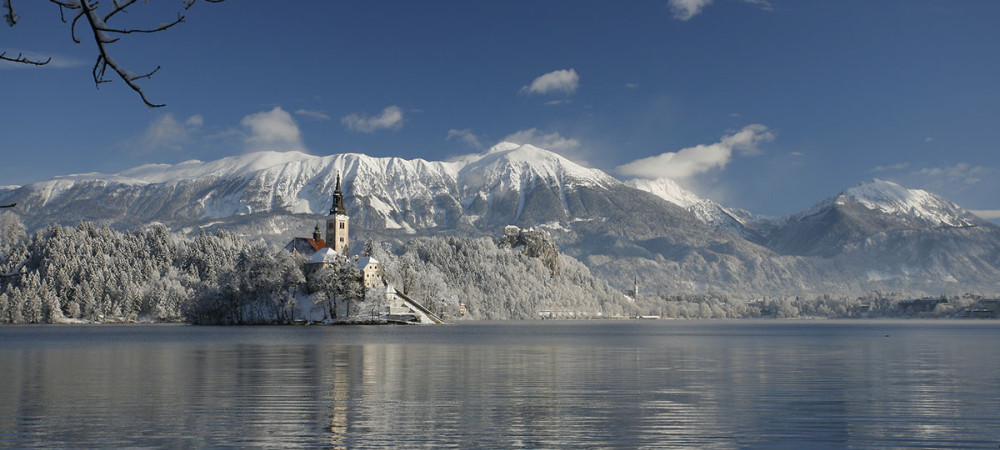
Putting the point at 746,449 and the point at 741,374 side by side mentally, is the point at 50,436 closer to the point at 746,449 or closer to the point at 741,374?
the point at 746,449

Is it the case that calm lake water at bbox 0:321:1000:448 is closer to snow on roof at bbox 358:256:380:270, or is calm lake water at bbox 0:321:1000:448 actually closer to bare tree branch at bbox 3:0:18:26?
bare tree branch at bbox 3:0:18:26

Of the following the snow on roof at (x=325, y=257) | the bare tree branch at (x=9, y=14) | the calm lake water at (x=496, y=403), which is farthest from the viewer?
the snow on roof at (x=325, y=257)

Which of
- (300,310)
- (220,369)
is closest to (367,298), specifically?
(300,310)

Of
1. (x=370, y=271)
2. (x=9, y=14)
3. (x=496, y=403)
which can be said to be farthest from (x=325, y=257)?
(x=9, y=14)

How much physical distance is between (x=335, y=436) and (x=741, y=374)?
28.9 metres

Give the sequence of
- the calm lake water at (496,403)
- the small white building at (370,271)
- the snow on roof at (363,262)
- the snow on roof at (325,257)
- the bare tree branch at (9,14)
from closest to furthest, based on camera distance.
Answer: the bare tree branch at (9,14), the calm lake water at (496,403), the small white building at (370,271), the snow on roof at (363,262), the snow on roof at (325,257)

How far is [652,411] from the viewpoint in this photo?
102 ft

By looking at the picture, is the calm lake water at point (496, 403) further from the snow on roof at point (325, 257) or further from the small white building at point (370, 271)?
the snow on roof at point (325, 257)

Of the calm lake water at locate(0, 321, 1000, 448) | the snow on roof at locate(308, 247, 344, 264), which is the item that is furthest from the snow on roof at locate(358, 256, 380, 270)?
the calm lake water at locate(0, 321, 1000, 448)

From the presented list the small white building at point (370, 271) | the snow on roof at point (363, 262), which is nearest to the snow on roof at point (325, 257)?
the snow on roof at point (363, 262)

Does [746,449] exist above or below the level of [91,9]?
below

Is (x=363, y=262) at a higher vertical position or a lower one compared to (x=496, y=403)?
higher

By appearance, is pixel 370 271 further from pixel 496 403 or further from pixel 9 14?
pixel 9 14

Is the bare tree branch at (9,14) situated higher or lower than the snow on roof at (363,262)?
lower
